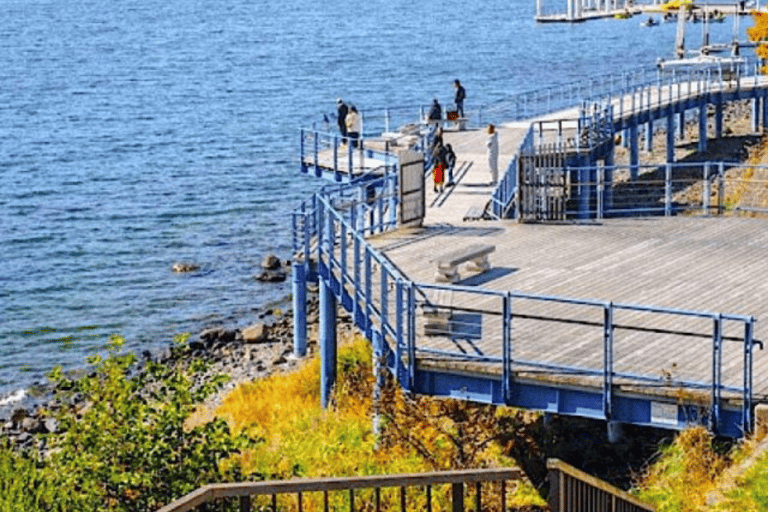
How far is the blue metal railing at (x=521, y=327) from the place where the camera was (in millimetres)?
17250

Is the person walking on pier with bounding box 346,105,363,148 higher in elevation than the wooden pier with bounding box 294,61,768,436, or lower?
higher

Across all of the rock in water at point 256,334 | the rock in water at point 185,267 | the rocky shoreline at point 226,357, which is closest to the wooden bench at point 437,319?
the rocky shoreline at point 226,357

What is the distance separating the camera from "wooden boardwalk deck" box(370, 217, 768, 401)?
1844cm

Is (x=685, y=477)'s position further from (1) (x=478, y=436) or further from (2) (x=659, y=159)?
(2) (x=659, y=159)

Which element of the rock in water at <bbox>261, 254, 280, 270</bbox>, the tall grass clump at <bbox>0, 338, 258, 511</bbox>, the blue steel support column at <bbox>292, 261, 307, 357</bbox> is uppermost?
the tall grass clump at <bbox>0, 338, 258, 511</bbox>

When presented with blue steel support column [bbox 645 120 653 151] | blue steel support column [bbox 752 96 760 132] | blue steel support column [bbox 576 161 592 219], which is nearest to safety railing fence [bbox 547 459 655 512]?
blue steel support column [bbox 576 161 592 219]

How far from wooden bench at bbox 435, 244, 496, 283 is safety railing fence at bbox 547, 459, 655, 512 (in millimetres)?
9819

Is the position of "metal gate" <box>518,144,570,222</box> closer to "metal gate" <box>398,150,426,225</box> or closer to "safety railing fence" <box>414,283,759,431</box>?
"metal gate" <box>398,150,426,225</box>

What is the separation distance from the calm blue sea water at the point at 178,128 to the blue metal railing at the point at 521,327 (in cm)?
1489

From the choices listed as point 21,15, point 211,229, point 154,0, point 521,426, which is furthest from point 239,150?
point 154,0

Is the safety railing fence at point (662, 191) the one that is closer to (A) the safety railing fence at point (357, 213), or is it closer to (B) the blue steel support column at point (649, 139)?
(A) the safety railing fence at point (357, 213)

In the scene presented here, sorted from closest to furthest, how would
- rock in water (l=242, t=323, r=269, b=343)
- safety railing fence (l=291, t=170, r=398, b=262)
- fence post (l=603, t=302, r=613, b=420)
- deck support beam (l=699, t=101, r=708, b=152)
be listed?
fence post (l=603, t=302, r=613, b=420)
safety railing fence (l=291, t=170, r=398, b=262)
rock in water (l=242, t=323, r=269, b=343)
deck support beam (l=699, t=101, r=708, b=152)

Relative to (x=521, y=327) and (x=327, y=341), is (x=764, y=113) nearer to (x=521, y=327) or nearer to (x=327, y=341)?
(x=327, y=341)

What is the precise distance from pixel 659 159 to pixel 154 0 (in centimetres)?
13758
